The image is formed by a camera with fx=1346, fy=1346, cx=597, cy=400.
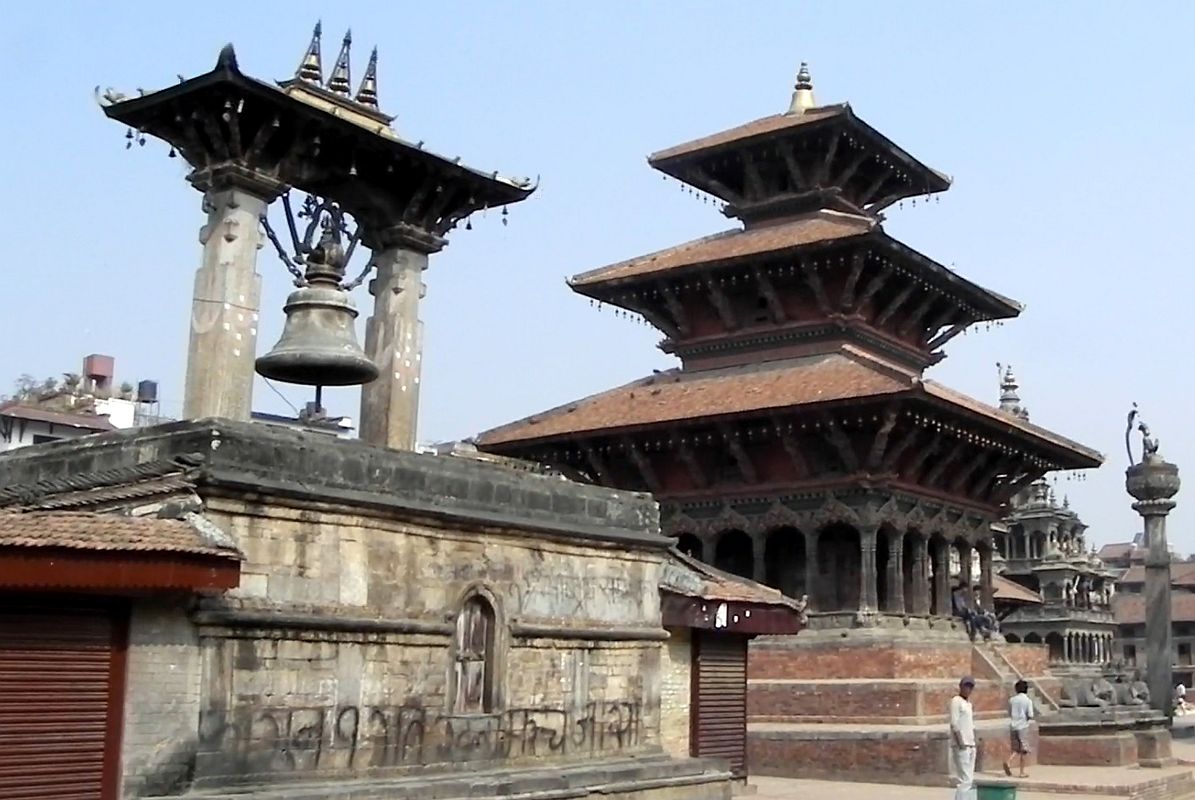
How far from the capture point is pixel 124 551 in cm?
941

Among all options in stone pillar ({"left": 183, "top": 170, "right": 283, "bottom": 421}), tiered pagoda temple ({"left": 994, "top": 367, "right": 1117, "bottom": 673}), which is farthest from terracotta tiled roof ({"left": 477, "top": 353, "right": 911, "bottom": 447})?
tiered pagoda temple ({"left": 994, "top": 367, "right": 1117, "bottom": 673})

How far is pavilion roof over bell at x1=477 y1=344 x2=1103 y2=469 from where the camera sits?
2400 cm

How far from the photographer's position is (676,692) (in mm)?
15898

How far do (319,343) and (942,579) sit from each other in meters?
17.8

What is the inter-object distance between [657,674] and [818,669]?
8953 mm

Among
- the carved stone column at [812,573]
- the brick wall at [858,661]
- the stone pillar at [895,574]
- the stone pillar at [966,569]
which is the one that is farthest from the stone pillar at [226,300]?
the stone pillar at [966,569]

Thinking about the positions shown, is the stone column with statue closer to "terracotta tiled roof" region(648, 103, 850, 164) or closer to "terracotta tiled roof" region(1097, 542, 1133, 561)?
"terracotta tiled roof" region(648, 103, 850, 164)

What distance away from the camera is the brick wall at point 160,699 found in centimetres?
995

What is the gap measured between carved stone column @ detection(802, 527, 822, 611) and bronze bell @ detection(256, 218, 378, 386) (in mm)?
14424

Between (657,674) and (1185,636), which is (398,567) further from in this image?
(1185,636)

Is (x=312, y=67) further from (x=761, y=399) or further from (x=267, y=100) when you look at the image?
(x=761, y=399)

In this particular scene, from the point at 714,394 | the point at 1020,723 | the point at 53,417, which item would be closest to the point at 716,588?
the point at 1020,723

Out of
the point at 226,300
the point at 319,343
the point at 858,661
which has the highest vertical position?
the point at 226,300

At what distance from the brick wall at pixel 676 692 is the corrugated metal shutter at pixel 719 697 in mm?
165
